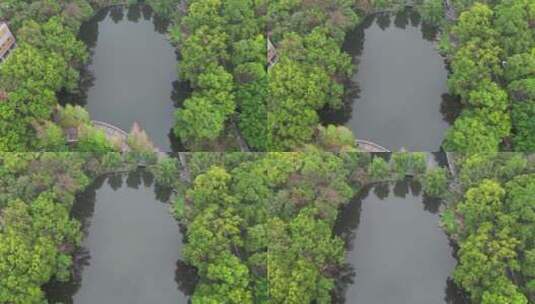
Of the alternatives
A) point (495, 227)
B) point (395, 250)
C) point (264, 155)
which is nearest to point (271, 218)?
point (264, 155)

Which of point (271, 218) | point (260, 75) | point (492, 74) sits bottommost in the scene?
point (271, 218)

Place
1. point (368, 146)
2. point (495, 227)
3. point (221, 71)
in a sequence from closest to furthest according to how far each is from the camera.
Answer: point (495, 227) → point (221, 71) → point (368, 146)

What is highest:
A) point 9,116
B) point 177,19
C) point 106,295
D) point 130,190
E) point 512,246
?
point 177,19

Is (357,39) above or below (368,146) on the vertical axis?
above

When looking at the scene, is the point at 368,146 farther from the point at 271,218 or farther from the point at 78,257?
the point at 78,257

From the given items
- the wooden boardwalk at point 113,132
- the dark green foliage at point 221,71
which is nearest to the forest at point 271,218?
the wooden boardwalk at point 113,132

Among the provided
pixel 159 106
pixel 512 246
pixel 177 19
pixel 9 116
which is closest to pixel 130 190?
pixel 159 106

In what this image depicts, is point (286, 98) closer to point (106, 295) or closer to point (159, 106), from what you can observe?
point (159, 106)
